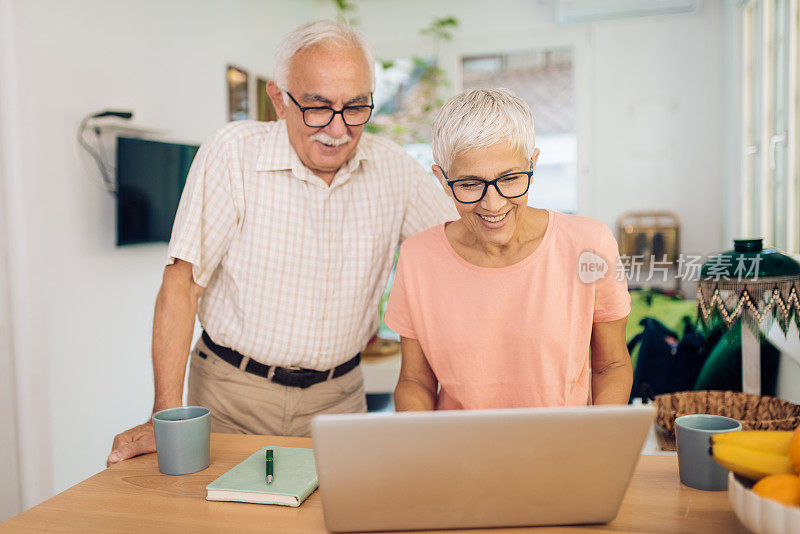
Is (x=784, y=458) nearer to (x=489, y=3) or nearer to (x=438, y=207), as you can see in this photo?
(x=438, y=207)

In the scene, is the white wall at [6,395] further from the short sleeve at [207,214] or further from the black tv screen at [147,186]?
the short sleeve at [207,214]

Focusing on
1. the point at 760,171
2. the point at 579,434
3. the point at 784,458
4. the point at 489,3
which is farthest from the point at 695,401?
the point at 489,3

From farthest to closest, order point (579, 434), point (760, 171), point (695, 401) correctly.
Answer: point (760, 171), point (695, 401), point (579, 434)

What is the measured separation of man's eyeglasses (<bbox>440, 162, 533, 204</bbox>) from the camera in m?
1.21

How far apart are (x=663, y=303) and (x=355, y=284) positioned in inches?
113

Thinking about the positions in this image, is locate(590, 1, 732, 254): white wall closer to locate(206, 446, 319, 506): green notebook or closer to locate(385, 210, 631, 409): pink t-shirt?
locate(385, 210, 631, 409): pink t-shirt

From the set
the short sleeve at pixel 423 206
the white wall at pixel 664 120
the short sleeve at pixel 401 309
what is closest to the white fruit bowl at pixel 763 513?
the short sleeve at pixel 401 309

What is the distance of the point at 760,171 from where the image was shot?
3910mm

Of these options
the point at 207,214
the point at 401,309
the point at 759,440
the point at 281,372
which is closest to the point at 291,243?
the point at 207,214

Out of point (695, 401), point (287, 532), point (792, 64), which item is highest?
point (792, 64)

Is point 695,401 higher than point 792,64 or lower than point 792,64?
lower

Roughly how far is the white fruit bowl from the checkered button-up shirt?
1.09m

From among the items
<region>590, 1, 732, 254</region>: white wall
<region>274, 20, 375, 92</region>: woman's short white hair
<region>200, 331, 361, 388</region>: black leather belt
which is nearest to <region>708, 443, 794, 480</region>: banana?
<region>200, 331, 361, 388</region>: black leather belt

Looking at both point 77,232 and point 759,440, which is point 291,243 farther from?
point 77,232
